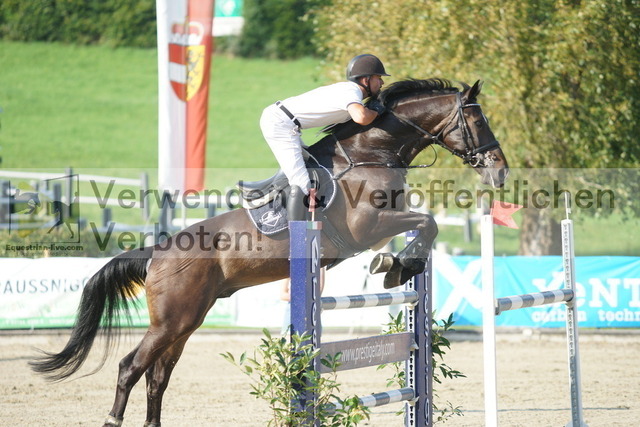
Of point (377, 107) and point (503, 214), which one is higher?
point (377, 107)

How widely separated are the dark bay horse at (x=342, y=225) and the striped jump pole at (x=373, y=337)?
0.76 ft

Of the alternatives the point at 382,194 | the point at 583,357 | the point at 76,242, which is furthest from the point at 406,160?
the point at 76,242

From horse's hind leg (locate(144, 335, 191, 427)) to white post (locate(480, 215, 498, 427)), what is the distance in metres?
2.07

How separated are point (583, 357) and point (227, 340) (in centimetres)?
439

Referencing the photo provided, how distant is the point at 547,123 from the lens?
10555 millimetres

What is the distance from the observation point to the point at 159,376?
5.29 m

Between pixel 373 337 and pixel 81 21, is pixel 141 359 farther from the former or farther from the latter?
pixel 81 21

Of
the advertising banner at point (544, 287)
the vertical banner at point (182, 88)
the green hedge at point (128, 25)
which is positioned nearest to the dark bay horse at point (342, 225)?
the vertical banner at point (182, 88)

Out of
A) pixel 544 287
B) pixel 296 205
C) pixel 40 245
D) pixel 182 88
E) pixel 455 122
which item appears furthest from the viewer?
pixel 40 245

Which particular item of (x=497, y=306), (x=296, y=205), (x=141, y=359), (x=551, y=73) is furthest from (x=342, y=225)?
(x=551, y=73)

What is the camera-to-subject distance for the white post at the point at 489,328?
161 inches

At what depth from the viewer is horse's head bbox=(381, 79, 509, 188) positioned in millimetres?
4852

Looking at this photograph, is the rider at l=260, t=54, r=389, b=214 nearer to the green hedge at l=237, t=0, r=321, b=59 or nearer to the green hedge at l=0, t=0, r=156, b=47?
the green hedge at l=237, t=0, r=321, b=59

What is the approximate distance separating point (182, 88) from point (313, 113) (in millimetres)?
4317
